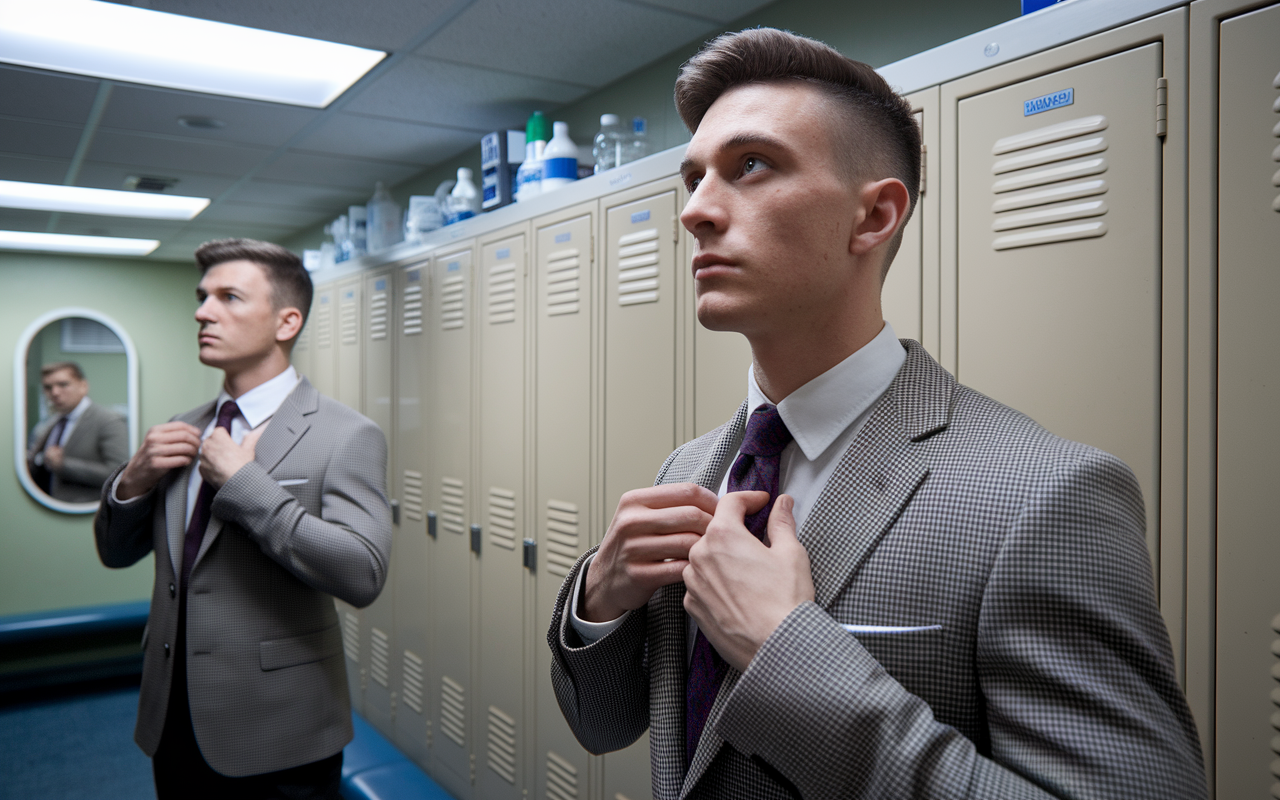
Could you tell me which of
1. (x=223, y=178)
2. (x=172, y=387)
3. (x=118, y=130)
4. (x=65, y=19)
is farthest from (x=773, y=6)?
(x=172, y=387)

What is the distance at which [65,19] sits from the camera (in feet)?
7.39

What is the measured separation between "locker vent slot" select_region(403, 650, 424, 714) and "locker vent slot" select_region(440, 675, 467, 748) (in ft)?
0.68

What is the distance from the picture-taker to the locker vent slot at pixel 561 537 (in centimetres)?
228

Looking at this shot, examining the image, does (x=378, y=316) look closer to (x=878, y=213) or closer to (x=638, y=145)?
(x=638, y=145)

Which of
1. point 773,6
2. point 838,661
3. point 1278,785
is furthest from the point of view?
point 773,6

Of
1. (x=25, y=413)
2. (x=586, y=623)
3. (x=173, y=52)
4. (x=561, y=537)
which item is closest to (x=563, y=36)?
(x=173, y=52)

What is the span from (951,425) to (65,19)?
2653 mm

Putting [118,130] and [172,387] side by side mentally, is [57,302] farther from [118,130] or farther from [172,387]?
[118,130]

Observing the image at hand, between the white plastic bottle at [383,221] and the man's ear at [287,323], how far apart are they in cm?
167

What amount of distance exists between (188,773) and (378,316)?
208 centimetres

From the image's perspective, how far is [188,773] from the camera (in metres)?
1.79

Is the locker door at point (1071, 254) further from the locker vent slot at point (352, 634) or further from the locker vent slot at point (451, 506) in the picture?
the locker vent slot at point (352, 634)

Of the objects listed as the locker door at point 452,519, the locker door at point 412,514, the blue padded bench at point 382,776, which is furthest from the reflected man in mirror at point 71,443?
the locker door at point 452,519

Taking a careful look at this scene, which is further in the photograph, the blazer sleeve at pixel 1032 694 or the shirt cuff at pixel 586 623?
the shirt cuff at pixel 586 623
